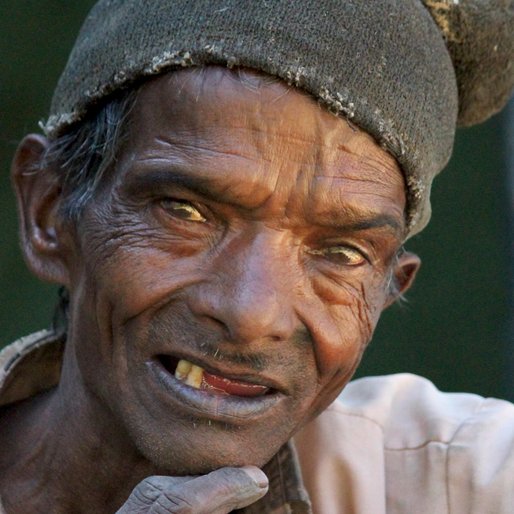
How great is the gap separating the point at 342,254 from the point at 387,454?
2.53 feet

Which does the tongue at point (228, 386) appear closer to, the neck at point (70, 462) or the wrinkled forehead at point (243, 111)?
the neck at point (70, 462)

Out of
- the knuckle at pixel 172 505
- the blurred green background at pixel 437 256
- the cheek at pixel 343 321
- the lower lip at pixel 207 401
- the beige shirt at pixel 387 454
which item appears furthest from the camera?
the blurred green background at pixel 437 256

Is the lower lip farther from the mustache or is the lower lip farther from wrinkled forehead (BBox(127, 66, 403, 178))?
wrinkled forehead (BBox(127, 66, 403, 178))

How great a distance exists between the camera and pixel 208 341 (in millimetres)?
2445

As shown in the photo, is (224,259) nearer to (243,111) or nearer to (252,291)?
(252,291)

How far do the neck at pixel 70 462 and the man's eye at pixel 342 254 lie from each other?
666 mm

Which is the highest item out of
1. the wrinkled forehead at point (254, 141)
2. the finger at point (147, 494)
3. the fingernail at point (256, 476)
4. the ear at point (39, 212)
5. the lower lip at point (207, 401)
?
the wrinkled forehead at point (254, 141)

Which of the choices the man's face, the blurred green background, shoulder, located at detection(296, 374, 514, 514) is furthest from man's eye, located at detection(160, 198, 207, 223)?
the blurred green background

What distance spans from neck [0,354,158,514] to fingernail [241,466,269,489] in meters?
0.39

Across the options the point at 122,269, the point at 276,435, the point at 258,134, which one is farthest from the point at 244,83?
the point at 276,435

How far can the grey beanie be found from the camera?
255 centimetres

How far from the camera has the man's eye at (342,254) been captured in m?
2.65

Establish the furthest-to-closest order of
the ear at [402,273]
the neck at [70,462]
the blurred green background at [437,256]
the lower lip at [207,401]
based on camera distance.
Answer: the blurred green background at [437,256], the ear at [402,273], the neck at [70,462], the lower lip at [207,401]

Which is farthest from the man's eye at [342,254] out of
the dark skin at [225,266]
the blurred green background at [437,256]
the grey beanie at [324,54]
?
the blurred green background at [437,256]
